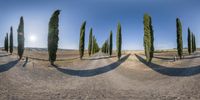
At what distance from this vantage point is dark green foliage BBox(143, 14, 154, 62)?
37031mm

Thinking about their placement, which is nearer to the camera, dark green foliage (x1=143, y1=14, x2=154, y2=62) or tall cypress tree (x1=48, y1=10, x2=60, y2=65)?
tall cypress tree (x1=48, y1=10, x2=60, y2=65)

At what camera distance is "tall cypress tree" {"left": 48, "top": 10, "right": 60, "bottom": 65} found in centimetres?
3381

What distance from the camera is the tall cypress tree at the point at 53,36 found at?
3381cm

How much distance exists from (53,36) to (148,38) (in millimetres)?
16028

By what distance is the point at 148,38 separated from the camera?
126 feet

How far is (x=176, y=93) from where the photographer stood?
14.0 metres

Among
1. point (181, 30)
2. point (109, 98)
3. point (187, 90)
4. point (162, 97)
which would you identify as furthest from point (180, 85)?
point (181, 30)

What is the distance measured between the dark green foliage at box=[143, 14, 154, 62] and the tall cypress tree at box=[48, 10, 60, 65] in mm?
15168

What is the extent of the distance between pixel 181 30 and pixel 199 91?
35.3 metres

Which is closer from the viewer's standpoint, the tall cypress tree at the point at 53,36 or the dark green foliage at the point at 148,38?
the tall cypress tree at the point at 53,36

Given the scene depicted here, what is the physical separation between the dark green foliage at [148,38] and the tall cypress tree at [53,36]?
15.2 metres

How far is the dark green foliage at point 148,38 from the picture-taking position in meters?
37.0

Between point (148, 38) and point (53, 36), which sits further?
point (148, 38)

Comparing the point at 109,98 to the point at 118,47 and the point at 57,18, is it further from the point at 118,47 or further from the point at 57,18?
the point at 118,47
